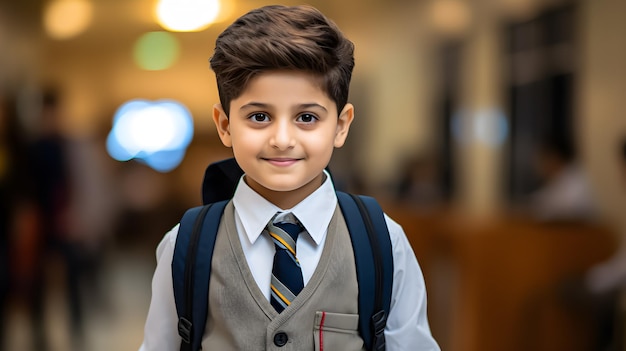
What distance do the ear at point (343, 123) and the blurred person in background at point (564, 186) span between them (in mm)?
3558

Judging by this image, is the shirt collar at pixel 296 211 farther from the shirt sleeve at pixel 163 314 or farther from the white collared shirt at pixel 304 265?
the shirt sleeve at pixel 163 314

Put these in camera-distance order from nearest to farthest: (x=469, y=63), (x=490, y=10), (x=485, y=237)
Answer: (x=485, y=237)
(x=490, y=10)
(x=469, y=63)

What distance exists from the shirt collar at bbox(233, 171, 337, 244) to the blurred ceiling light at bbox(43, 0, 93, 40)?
14.5 feet

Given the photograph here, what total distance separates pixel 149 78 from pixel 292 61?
423cm

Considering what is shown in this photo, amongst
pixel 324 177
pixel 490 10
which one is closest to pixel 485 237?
pixel 324 177

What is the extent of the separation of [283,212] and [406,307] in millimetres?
236

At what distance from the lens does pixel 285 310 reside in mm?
1042

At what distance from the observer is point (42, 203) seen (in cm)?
409

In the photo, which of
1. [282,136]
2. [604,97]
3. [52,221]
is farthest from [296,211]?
[604,97]

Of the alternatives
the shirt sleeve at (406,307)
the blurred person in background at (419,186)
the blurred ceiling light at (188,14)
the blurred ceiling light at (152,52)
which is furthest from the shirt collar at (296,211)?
the blurred person in background at (419,186)

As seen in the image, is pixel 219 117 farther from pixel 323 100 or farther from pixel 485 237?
pixel 485 237

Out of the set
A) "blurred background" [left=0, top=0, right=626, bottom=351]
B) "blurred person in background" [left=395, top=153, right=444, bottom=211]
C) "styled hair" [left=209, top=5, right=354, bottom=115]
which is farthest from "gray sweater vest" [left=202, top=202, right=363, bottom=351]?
"blurred person in background" [left=395, top=153, right=444, bottom=211]

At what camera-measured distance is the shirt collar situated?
3.57 ft

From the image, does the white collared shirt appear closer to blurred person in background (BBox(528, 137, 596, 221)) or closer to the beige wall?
blurred person in background (BBox(528, 137, 596, 221))
